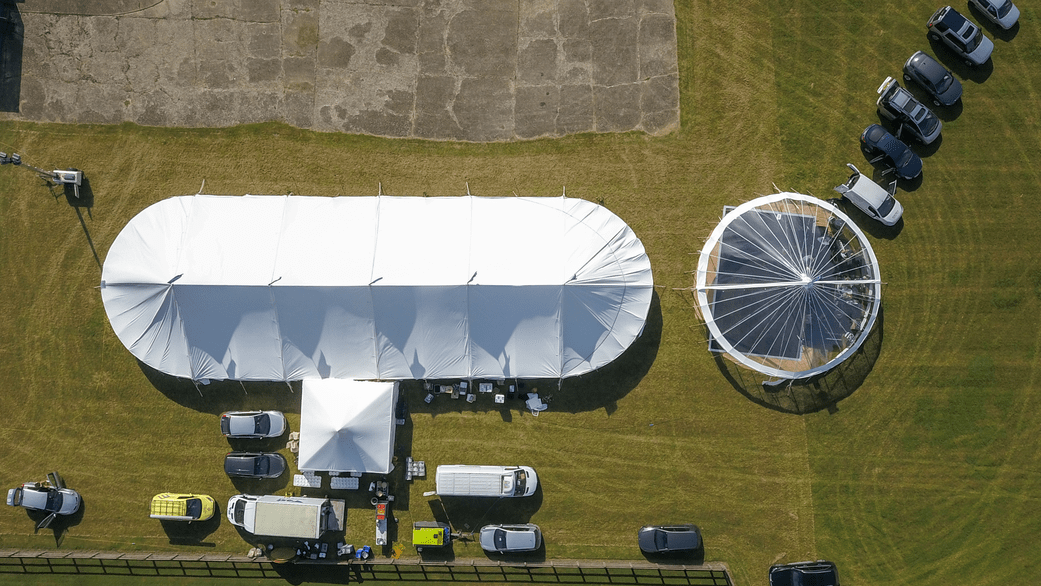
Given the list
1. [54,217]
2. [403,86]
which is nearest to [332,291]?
[403,86]

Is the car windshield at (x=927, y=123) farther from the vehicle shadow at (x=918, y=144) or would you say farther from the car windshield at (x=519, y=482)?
the car windshield at (x=519, y=482)

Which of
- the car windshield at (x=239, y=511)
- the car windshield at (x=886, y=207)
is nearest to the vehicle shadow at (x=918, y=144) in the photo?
the car windshield at (x=886, y=207)

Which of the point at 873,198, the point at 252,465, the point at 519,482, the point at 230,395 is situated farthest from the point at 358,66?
the point at 873,198

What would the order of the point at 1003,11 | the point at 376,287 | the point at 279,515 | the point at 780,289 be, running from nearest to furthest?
the point at 780,289
the point at 376,287
the point at 279,515
the point at 1003,11

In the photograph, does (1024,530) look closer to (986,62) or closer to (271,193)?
(986,62)

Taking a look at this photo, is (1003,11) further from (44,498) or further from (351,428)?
(44,498)

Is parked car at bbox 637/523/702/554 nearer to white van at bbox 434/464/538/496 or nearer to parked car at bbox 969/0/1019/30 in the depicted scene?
white van at bbox 434/464/538/496

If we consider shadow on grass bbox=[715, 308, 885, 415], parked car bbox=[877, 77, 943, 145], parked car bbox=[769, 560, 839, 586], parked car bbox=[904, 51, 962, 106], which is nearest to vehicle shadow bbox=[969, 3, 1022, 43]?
parked car bbox=[904, 51, 962, 106]

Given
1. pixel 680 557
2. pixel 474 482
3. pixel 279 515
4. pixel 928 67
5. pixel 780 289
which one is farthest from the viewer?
pixel 928 67
